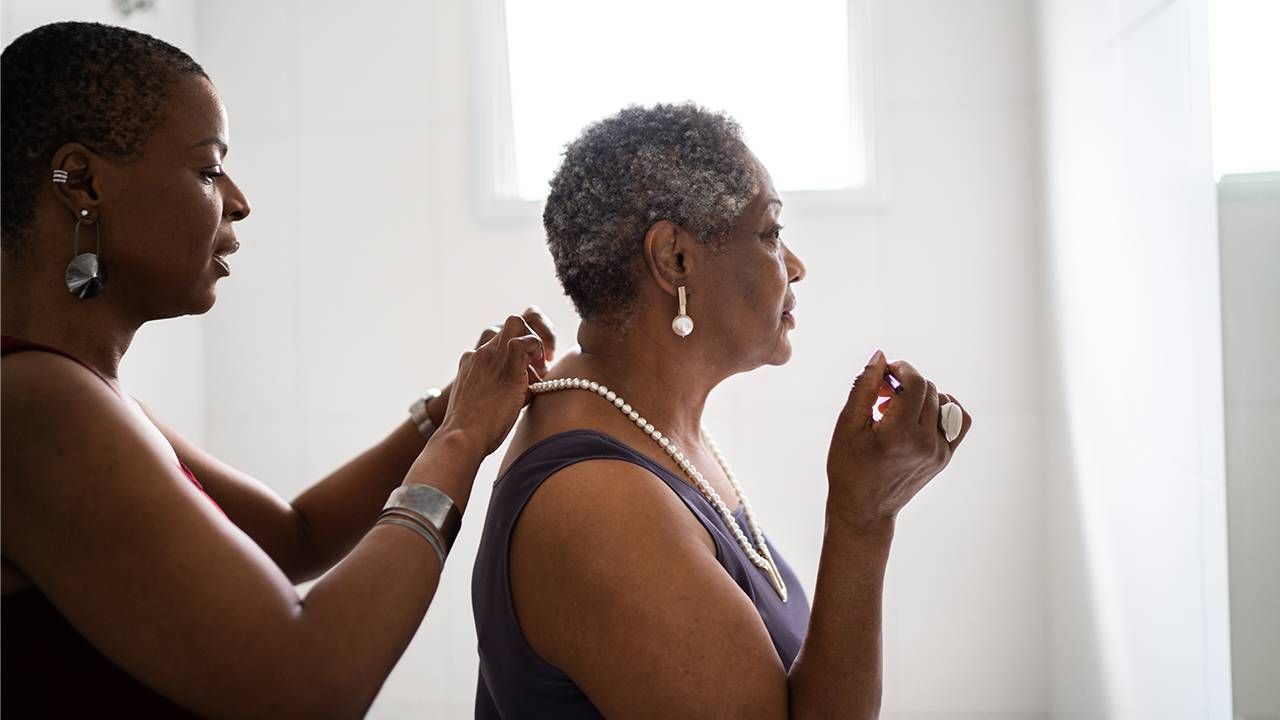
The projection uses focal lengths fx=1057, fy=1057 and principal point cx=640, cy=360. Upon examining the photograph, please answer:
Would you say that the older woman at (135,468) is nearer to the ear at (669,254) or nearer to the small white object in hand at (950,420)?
the ear at (669,254)

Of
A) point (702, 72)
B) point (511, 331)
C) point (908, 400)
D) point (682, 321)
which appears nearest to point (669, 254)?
point (682, 321)

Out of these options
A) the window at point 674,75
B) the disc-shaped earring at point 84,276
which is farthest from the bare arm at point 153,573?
the window at point 674,75

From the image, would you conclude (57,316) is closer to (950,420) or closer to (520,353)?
(520,353)

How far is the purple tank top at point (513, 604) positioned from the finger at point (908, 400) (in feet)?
0.83

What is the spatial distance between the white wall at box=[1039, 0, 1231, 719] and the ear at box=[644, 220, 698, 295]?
756 millimetres

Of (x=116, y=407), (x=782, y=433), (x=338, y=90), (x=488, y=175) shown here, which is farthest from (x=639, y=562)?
(x=338, y=90)

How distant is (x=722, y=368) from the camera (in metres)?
1.45

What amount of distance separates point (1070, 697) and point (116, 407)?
2372 millimetres

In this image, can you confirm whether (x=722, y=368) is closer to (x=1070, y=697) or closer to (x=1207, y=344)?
(x=1207, y=344)

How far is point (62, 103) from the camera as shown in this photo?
1.03m

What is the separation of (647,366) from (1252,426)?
761mm

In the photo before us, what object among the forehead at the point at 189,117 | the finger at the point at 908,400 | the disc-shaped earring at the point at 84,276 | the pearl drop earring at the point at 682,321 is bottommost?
the finger at the point at 908,400

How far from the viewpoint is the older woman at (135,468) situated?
0.87 m

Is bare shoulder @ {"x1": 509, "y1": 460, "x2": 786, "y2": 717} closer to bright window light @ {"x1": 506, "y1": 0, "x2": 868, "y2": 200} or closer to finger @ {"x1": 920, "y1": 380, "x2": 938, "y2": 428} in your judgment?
finger @ {"x1": 920, "y1": 380, "x2": 938, "y2": 428}
